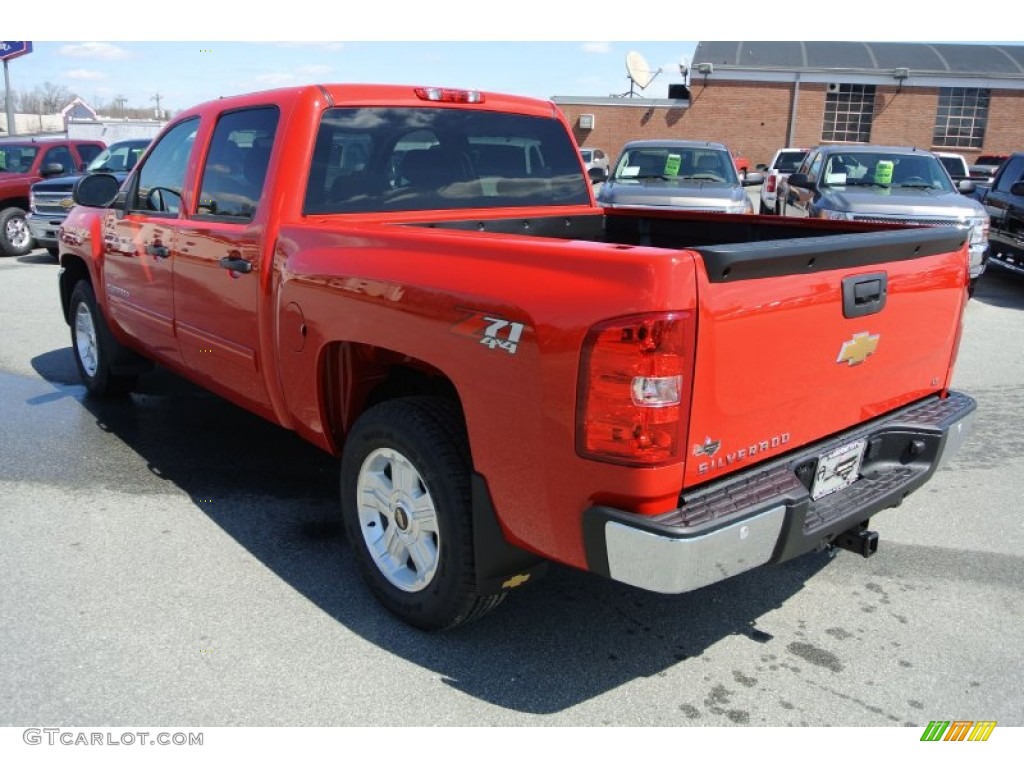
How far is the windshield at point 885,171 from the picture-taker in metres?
10.9

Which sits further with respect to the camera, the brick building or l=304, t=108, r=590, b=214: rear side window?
the brick building

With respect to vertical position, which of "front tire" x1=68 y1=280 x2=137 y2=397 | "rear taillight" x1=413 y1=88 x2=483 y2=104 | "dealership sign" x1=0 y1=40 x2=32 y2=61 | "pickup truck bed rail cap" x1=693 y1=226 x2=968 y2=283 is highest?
"dealership sign" x1=0 y1=40 x2=32 y2=61

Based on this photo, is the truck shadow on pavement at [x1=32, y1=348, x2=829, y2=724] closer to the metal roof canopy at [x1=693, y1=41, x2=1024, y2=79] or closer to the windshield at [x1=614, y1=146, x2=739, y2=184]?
the windshield at [x1=614, y1=146, x2=739, y2=184]

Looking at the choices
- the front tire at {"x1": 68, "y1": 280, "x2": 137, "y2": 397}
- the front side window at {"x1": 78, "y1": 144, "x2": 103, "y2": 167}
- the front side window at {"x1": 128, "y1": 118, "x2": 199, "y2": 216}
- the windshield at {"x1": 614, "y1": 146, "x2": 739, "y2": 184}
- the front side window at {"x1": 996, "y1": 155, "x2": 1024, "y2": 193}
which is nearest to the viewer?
the front side window at {"x1": 128, "y1": 118, "x2": 199, "y2": 216}

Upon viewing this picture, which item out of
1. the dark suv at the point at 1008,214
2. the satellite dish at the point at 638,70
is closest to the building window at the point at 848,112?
the satellite dish at the point at 638,70

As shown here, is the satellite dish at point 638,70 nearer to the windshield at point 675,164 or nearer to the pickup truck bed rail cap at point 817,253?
the windshield at point 675,164

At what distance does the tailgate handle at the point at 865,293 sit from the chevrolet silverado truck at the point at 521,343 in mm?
11

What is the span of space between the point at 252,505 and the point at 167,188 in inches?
69.5

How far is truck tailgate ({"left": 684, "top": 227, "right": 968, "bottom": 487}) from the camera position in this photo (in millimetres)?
2369

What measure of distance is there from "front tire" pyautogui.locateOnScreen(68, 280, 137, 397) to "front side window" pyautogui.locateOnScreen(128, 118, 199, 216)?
1149 mm

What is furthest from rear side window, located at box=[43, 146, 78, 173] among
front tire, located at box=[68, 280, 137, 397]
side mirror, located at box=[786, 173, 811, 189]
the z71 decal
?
the z71 decal

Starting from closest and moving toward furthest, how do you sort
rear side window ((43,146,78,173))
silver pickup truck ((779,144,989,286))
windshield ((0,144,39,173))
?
silver pickup truck ((779,144,989,286)), windshield ((0,144,39,173)), rear side window ((43,146,78,173))

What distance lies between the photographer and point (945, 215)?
31.9 feet
